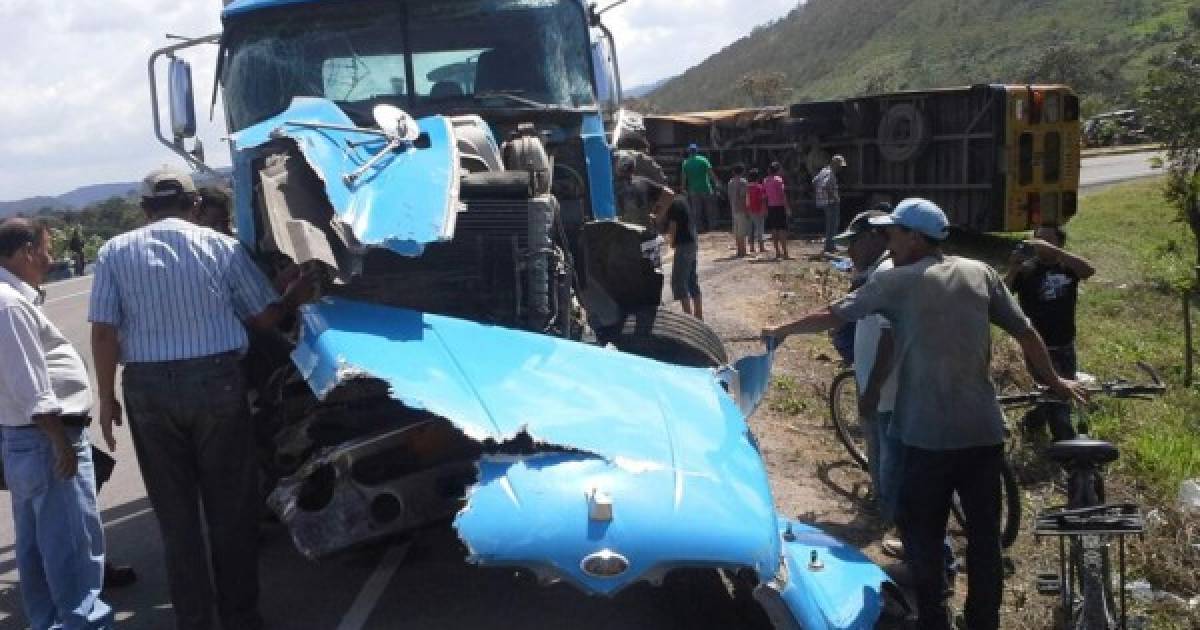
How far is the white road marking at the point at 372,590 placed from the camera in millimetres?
5098

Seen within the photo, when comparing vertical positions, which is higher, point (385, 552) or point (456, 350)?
point (456, 350)

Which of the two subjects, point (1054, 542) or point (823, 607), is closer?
point (823, 607)

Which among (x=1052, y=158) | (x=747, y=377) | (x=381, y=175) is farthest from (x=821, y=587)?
(x=1052, y=158)

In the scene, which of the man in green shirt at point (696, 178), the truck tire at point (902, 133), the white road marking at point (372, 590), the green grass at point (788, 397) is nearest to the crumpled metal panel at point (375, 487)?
the white road marking at point (372, 590)

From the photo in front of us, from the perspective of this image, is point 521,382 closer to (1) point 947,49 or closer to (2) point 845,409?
(2) point 845,409

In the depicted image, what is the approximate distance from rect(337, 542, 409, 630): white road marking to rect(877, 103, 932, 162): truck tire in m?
13.5

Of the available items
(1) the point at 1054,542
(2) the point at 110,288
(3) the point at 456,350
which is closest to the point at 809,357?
(1) the point at 1054,542

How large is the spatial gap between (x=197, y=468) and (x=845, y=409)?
15.0 feet

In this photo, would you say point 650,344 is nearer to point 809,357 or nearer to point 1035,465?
point 1035,465

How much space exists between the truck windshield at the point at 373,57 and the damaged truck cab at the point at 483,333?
0.01m

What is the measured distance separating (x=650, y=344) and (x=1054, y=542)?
2509mm

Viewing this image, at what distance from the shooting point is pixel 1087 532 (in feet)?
12.8

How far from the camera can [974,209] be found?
16656mm

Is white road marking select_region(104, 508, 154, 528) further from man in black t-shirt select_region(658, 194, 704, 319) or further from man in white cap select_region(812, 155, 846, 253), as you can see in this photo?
man in white cap select_region(812, 155, 846, 253)
